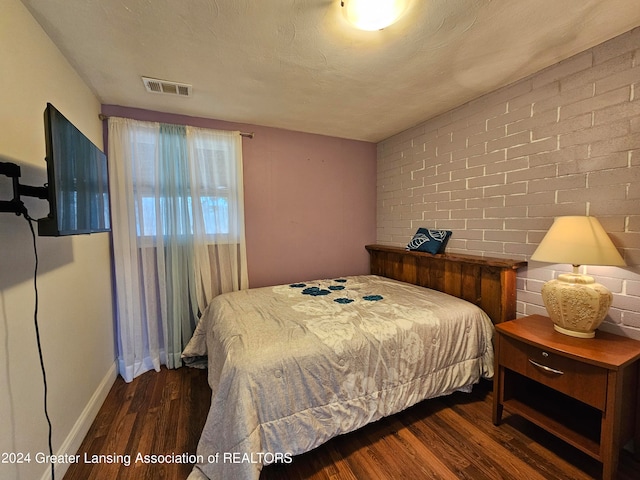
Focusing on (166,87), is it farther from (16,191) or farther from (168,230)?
(16,191)

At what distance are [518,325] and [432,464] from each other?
987 mm

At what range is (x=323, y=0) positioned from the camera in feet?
4.08

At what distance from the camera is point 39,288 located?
128 centimetres

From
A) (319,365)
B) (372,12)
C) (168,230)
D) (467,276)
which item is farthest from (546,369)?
(168,230)

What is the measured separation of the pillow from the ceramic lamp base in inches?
39.6

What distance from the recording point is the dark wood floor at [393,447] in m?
1.40

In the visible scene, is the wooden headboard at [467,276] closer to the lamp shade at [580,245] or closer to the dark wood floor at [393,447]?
the lamp shade at [580,245]

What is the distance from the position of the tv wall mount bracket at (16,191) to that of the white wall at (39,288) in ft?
0.45

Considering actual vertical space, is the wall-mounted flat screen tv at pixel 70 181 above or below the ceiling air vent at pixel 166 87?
below

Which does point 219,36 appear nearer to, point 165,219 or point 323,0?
point 323,0

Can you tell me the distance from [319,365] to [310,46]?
5.95ft

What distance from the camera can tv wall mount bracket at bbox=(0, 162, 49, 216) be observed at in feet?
3.11

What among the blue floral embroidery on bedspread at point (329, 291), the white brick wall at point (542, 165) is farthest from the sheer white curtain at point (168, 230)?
the white brick wall at point (542, 165)

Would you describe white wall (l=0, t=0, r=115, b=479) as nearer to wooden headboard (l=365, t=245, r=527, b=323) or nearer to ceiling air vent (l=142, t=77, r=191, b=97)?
ceiling air vent (l=142, t=77, r=191, b=97)
